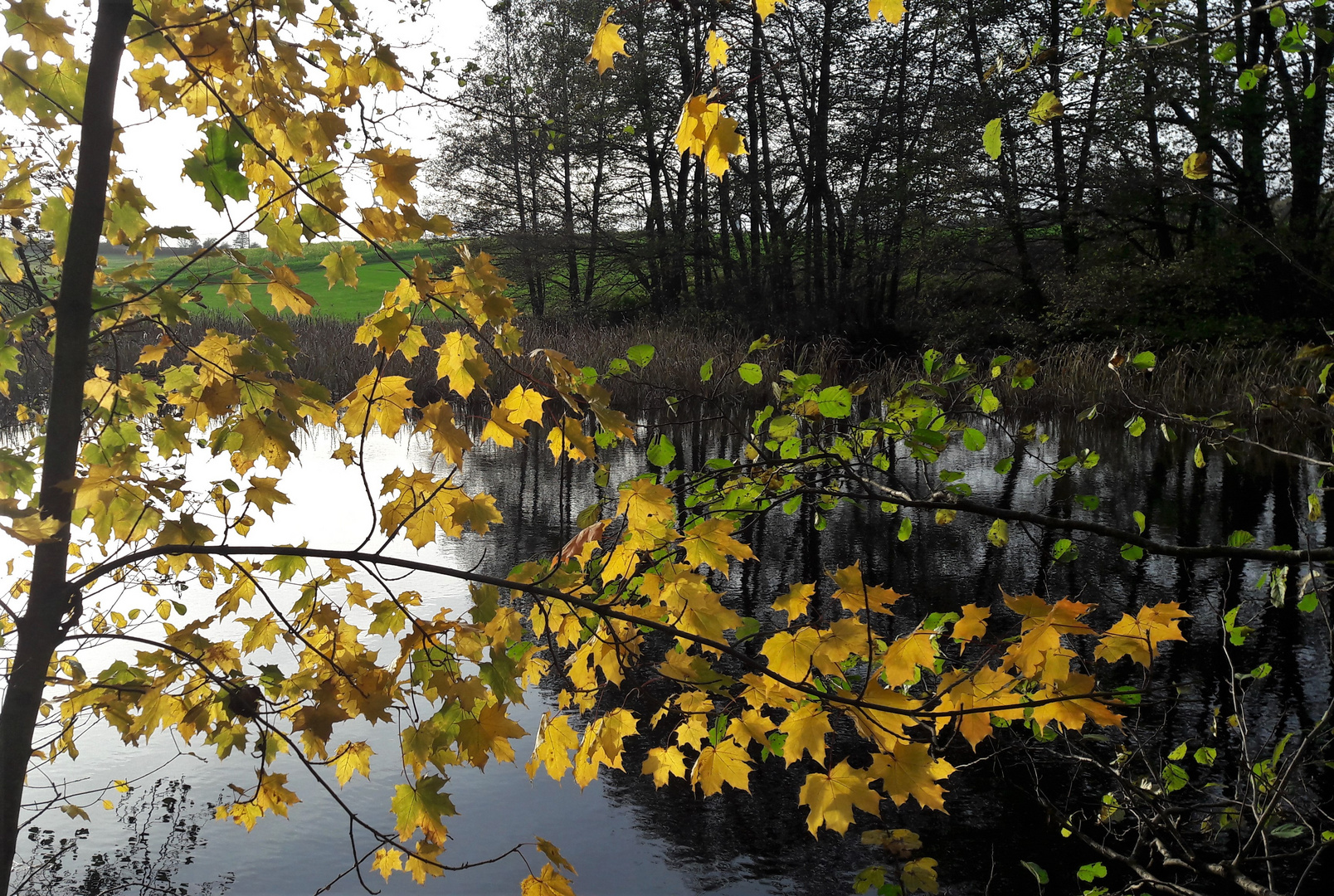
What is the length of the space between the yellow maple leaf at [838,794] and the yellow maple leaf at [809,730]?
35mm

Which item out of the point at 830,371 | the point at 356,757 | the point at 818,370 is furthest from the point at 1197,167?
the point at 818,370

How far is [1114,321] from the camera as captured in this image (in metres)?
16.2

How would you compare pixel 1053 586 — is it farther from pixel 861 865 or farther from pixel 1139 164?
pixel 1139 164

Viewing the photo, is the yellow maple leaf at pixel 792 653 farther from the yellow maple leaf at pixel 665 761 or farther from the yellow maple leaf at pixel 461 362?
the yellow maple leaf at pixel 461 362

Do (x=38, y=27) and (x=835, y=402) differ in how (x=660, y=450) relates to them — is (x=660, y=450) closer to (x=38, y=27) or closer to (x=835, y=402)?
(x=835, y=402)

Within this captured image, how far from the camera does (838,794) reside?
148 centimetres

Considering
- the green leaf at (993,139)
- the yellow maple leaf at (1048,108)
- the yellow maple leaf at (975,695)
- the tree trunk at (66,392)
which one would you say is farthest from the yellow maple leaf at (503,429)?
the yellow maple leaf at (1048,108)

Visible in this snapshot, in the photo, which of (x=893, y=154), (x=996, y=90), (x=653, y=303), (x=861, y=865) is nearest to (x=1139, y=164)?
(x=996, y=90)

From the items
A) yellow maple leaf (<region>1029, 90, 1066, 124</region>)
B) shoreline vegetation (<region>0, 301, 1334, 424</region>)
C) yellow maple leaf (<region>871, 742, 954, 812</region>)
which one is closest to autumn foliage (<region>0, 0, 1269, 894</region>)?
yellow maple leaf (<region>871, 742, 954, 812</region>)

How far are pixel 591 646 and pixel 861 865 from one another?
1.68 meters

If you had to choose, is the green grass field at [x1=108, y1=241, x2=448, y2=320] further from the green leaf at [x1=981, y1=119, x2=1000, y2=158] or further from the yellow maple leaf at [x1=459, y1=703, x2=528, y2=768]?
the green leaf at [x1=981, y1=119, x2=1000, y2=158]

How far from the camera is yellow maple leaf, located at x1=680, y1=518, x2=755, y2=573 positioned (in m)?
1.85

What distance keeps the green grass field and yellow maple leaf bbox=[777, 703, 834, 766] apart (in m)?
0.98

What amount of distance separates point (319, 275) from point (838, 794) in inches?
2171
